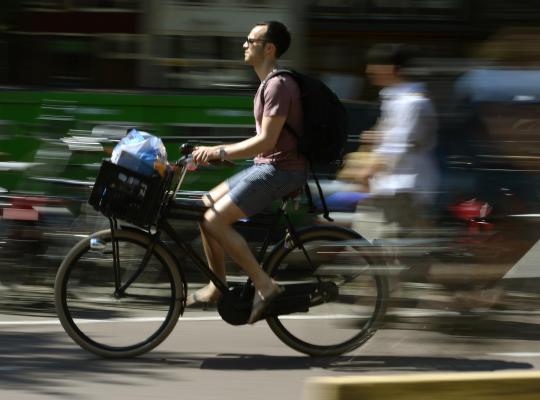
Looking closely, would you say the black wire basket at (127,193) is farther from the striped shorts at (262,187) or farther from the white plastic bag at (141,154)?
the striped shorts at (262,187)

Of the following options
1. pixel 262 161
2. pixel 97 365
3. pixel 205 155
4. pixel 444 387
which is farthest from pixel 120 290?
pixel 444 387

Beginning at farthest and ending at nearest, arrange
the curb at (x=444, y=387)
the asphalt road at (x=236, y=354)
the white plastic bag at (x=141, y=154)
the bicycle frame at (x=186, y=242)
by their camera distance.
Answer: the bicycle frame at (x=186, y=242) < the white plastic bag at (x=141, y=154) < the asphalt road at (x=236, y=354) < the curb at (x=444, y=387)

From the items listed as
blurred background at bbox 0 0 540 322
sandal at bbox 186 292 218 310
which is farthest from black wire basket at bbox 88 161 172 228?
blurred background at bbox 0 0 540 322

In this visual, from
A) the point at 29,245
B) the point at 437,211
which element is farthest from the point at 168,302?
the point at 437,211

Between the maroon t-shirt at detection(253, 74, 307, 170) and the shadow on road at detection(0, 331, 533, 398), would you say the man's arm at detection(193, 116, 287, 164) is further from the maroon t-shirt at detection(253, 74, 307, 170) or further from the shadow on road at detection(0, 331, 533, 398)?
the shadow on road at detection(0, 331, 533, 398)

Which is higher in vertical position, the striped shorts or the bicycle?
the striped shorts

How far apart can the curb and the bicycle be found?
303 cm

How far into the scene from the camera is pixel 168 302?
543 centimetres

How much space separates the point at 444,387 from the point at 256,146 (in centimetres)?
311

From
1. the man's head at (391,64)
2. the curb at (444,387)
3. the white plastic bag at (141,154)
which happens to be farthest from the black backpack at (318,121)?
the curb at (444,387)

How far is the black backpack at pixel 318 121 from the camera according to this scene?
16.8 feet

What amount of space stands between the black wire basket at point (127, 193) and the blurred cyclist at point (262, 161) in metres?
0.25

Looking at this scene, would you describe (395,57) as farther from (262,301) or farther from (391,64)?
(262,301)

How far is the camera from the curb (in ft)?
6.70
